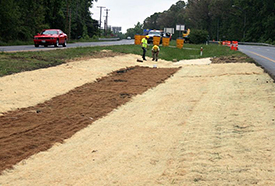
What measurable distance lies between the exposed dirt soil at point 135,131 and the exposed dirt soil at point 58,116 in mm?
24

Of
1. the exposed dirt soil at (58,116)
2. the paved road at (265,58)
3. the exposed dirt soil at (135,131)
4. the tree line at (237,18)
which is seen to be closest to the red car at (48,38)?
the paved road at (265,58)

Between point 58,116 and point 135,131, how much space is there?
2.76 m

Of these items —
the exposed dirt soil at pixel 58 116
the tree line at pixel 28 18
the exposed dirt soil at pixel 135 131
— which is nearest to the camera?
the exposed dirt soil at pixel 135 131

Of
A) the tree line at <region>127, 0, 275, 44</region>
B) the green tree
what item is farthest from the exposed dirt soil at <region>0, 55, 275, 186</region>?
the tree line at <region>127, 0, 275, 44</region>

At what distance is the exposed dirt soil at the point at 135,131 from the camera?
649 cm

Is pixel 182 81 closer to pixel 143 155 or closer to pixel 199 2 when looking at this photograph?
pixel 143 155

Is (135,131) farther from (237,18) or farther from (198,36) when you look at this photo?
(237,18)

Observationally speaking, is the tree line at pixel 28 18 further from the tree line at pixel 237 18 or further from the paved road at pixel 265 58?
the tree line at pixel 237 18

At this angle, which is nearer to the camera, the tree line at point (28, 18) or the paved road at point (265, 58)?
the paved road at point (265, 58)

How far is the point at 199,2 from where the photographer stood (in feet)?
410

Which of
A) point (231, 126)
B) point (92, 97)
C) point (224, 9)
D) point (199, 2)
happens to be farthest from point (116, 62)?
point (199, 2)

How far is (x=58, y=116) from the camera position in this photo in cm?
1139

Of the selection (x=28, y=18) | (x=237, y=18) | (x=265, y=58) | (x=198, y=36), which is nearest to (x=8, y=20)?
(x=28, y=18)

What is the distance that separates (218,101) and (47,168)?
7013mm
